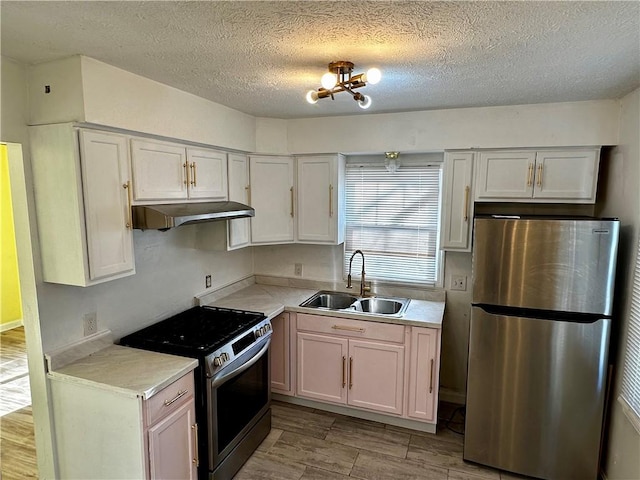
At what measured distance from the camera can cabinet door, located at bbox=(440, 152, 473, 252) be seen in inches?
111

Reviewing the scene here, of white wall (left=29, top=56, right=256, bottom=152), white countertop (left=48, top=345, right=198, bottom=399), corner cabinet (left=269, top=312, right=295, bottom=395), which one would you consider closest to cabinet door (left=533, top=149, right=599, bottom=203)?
corner cabinet (left=269, top=312, right=295, bottom=395)

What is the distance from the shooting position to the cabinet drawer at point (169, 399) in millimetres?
1820

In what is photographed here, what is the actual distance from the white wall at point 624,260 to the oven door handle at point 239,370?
2217 mm

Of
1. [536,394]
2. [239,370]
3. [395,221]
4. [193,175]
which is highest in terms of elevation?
[193,175]

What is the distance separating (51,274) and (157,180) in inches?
29.3

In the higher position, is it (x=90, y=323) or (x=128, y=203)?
(x=128, y=203)

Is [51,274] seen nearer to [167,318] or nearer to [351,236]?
[167,318]

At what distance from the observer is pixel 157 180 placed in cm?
227

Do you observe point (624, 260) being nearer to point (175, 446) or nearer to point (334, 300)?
point (334, 300)

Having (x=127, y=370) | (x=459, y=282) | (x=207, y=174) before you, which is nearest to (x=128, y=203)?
(x=207, y=174)

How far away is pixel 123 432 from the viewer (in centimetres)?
182

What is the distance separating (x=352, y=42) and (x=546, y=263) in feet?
5.62

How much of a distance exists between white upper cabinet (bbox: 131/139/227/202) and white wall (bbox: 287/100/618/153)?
759 mm

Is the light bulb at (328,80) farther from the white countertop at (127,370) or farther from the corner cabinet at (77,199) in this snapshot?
the white countertop at (127,370)
